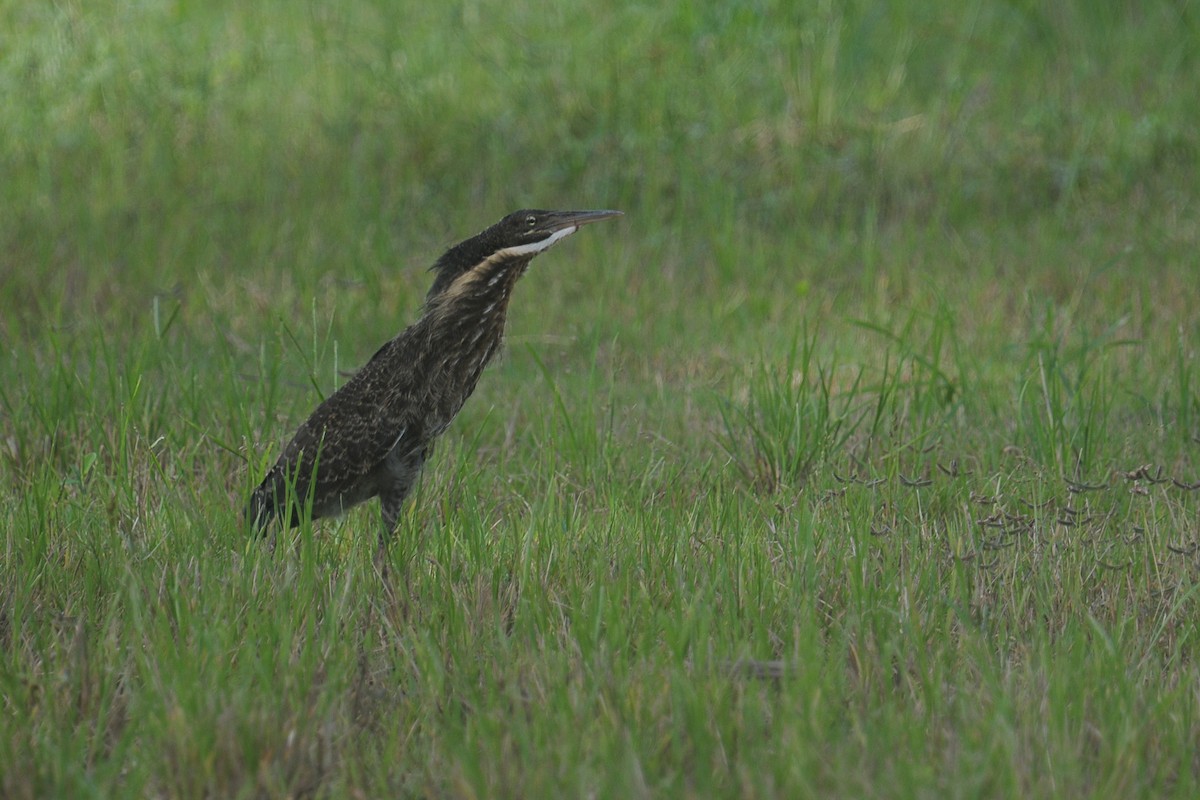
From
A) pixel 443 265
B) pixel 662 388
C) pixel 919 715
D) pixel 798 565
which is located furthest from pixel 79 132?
pixel 919 715

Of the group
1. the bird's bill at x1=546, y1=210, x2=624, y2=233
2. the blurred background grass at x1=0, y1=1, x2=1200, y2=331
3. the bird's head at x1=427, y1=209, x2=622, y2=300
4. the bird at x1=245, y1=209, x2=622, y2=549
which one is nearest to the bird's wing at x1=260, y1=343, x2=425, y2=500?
the bird at x1=245, y1=209, x2=622, y2=549

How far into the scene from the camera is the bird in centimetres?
481

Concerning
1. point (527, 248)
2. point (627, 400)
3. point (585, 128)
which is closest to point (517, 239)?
point (527, 248)

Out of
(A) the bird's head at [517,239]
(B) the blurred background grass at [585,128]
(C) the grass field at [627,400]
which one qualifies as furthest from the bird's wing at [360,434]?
(B) the blurred background grass at [585,128]

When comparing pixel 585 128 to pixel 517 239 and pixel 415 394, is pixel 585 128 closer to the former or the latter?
pixel 517 239

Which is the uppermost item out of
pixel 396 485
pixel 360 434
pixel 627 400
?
pixel 360 434

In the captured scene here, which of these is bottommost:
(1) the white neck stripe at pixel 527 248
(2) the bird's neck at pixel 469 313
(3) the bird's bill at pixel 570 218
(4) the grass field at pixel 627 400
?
(4) the grass field at pixel 627 400

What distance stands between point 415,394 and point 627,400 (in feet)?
6.13

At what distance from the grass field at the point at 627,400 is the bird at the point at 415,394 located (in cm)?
14

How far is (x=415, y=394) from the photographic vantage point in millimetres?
4836

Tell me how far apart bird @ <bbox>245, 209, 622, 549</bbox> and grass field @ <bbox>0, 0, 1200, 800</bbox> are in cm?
14

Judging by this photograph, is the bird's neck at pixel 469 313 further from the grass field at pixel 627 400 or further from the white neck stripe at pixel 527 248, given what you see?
the grass field at pixel 627 400

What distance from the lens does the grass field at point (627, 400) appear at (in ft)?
11.2

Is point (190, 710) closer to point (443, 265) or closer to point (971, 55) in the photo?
point (443, 265)
